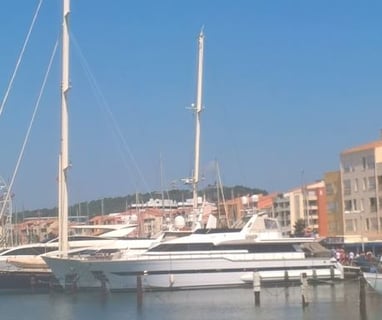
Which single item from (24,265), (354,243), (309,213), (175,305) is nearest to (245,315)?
(175,305)

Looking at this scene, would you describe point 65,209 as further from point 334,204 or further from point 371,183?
point 334,204

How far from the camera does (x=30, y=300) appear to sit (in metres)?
72.5

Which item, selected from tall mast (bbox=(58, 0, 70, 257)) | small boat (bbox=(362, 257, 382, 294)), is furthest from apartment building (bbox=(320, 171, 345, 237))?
small boat (bbox=(362, 257, 382, 294))

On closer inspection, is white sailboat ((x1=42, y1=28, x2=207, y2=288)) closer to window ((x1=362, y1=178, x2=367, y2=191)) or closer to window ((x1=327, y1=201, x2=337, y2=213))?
window ((x1=362, y1=178, x2=367, y2=191))

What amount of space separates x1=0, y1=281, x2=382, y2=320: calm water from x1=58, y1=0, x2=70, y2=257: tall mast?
6.46m

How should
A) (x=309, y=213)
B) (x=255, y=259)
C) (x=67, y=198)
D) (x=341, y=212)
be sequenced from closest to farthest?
(x=67, y=198) < (x=255, y=259) < (x=341, y=212) < (x=309, y=213)

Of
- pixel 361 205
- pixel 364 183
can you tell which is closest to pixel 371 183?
pixel 364 183

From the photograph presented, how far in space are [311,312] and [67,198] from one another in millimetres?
25544

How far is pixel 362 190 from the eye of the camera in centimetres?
13575

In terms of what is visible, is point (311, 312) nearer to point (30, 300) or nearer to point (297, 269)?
point (297, 269)

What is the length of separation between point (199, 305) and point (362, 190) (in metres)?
78.8

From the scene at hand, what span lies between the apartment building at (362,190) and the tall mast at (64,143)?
2833 inches

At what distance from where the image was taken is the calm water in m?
54.8

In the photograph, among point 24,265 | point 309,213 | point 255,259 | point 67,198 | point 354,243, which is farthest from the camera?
point 309,213
